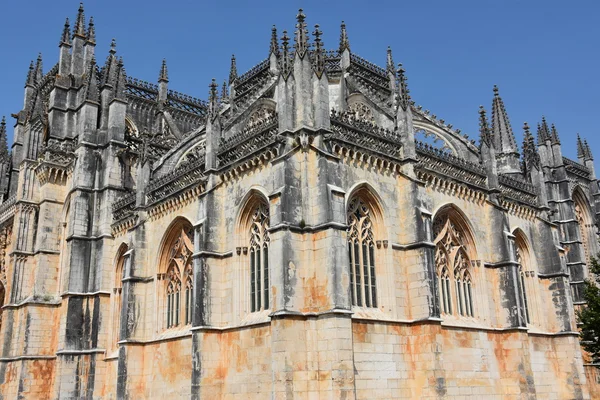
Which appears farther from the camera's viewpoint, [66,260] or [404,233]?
[66,260]

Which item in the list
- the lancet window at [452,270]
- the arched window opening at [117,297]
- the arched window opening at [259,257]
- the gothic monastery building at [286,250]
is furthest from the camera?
the arched window opening at [117,297]

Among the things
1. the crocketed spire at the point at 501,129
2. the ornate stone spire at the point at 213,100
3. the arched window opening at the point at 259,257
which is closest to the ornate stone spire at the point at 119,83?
the ornate stone spire at the point at 213,100

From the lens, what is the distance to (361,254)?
61.7ft

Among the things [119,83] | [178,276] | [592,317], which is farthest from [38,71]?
[592,317]

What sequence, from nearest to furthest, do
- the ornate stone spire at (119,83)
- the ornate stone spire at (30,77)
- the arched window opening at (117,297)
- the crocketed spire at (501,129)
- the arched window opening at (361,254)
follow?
the arched window opening at (361,254)
the arched window opening at (117,297)
the crocketed spire at (501,129)
the ornate stone spire at (119,83)
the ornate stone spire at (30,77)

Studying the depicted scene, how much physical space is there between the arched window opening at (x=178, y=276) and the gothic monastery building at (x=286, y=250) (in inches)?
3.5

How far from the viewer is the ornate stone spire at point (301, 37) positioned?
18.7 meters

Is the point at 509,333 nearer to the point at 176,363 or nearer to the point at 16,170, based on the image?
the point at 176,363

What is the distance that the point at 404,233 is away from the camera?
19.7 m

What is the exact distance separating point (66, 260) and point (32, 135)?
29.6ft

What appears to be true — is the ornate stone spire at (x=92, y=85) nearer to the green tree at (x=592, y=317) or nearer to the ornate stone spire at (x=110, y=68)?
the ornate stone spire at (x=110, y=68)

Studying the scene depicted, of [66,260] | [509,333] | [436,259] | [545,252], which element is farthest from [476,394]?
[66,260]

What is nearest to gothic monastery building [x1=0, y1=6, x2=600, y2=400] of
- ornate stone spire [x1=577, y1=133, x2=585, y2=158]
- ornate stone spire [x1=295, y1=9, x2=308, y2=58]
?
ornate stone spire [x1=295, y1=9, x2=308, y2=58]

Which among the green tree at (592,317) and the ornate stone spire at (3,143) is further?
the ornate stone spire at (3,143)
